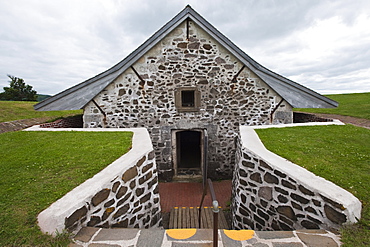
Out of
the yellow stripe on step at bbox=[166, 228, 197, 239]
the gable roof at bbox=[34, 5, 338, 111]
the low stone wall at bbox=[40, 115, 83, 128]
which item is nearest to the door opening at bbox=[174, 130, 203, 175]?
the gable roof at bbox=[34, 5, 338, 111]

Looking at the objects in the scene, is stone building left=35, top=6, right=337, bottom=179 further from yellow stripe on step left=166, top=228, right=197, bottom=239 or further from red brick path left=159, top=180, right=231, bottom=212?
yellow stripe on step left=166, top=228, right=197, bottom=239

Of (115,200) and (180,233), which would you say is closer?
(180,233)

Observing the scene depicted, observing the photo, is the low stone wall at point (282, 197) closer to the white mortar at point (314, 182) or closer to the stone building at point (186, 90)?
the white mortar at point (314, 182)

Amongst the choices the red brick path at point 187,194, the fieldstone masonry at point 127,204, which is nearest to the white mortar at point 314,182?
the fieldstone masonry at point 127,204

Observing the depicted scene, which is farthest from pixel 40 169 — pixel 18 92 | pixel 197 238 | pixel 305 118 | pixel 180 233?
pixel 18 92

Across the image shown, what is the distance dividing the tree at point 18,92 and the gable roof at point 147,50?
24153mm

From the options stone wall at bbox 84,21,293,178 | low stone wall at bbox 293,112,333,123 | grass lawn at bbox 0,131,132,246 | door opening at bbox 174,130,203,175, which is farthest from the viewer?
door opening at bbox 174,130,203,175

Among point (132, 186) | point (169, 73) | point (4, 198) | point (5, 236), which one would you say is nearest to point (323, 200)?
point (132, 186)

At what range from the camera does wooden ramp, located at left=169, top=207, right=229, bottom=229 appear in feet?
14.2

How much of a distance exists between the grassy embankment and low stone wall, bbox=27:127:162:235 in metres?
2.61

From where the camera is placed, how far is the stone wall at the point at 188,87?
6719 millimetres

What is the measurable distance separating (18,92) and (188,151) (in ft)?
85.5

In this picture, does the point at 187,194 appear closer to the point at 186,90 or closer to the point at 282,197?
the point at 186,90

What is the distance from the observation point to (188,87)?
6820 mm
